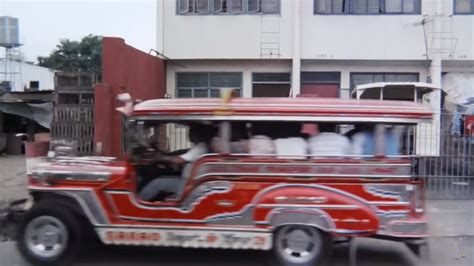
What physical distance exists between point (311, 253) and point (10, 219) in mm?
5235

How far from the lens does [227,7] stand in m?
16.5

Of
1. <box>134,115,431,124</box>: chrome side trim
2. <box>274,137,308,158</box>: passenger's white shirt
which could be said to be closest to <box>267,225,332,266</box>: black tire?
<box>274,137,308,158</box>: passenger's white shirt

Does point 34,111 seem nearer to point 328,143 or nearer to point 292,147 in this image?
point 292,147

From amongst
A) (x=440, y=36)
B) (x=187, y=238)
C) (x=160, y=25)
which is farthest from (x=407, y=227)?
(x=160, y=25)

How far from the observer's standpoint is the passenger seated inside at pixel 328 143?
5.91 m

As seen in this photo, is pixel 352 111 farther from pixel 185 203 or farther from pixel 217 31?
pixel 217 31

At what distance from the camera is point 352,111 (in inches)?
227

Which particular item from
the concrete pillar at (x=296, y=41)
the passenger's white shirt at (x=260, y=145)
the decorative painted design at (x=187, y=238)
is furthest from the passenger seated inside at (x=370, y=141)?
the concrete pillar at (x=296, y=41)

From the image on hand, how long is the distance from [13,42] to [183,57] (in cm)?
2196

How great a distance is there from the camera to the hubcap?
590 cm

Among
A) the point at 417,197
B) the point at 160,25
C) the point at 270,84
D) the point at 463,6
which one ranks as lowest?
the point at 417,197

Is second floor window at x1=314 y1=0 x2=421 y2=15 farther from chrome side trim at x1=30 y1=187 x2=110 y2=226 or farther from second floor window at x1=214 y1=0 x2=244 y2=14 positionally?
chrome side trim at x1=30 y1=187 x2=110 y2=226

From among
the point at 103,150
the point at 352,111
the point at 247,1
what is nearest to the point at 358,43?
the point at 247,1

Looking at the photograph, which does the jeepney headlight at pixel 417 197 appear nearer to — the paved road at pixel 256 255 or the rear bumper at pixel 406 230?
the rear bumper at pixel 406 230
